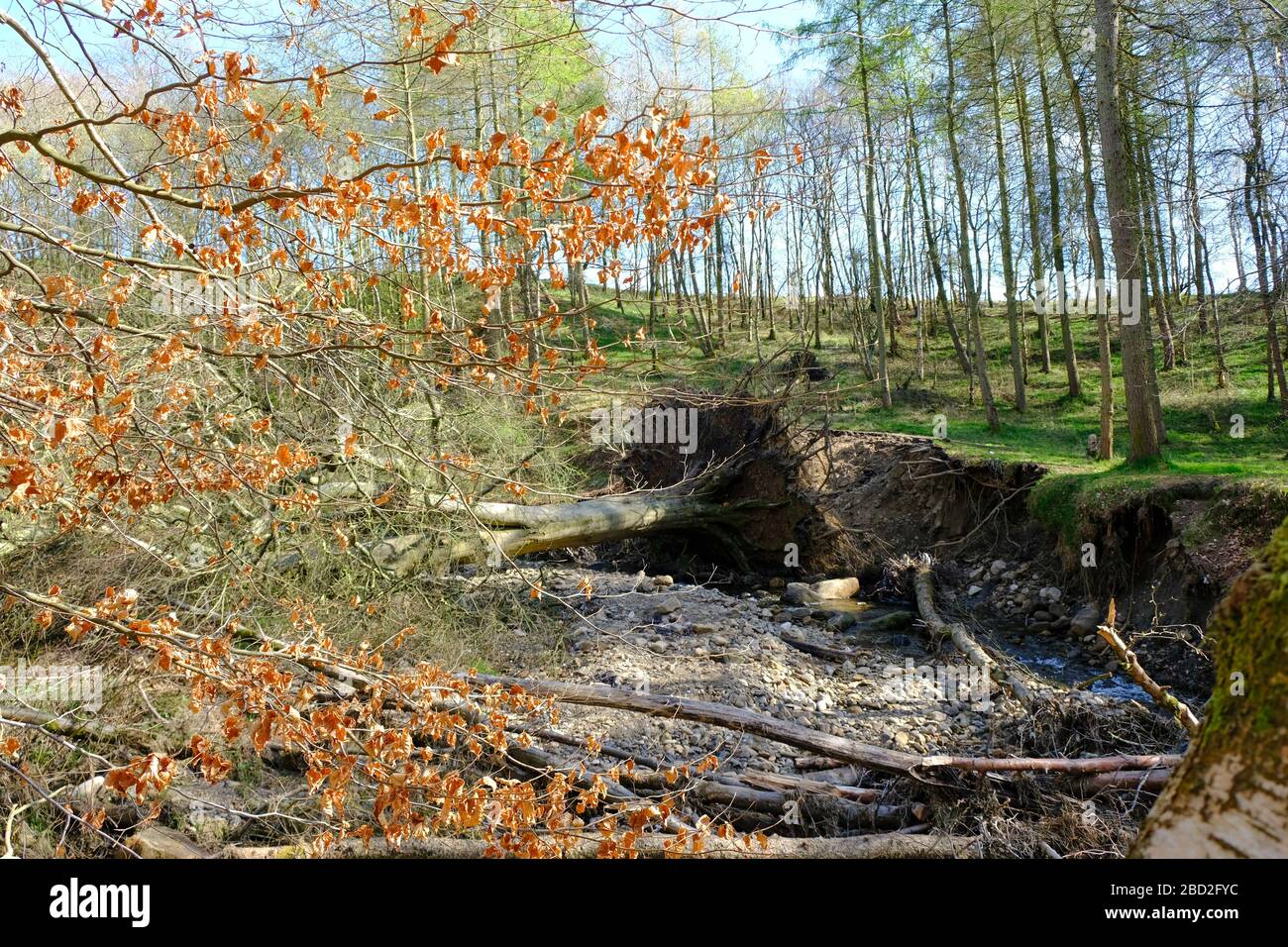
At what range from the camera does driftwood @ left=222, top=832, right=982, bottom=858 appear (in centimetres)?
382

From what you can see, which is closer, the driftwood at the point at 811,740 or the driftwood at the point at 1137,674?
the driftwood at the point at 1137,674

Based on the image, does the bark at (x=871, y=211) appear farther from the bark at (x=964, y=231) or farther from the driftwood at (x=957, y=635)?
the driftwood at (x=957, y=635)

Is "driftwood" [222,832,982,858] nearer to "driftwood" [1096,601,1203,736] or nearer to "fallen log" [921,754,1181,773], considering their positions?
"fallen log" [921,754,1181,773]

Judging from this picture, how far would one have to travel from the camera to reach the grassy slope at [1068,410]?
10562 mm

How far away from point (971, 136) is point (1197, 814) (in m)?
22.1

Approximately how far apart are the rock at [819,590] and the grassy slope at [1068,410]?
275 centimetres

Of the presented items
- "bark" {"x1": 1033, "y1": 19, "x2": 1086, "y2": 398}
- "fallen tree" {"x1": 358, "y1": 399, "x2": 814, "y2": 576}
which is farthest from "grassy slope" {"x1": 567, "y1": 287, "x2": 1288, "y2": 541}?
"fallen tree" {"x1": 358, "y1": 399, "x2": 814, "y2": 576}

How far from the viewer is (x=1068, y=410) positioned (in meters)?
18.2

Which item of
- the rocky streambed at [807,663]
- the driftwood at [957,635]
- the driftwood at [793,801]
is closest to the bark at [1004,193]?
the rocky streambed at [807,663]

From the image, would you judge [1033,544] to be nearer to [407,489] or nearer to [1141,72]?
[1141,72]

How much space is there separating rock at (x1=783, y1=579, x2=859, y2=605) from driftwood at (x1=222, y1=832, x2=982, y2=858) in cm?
709

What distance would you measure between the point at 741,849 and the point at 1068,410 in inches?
677

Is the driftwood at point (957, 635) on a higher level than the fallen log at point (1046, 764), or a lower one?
lower
